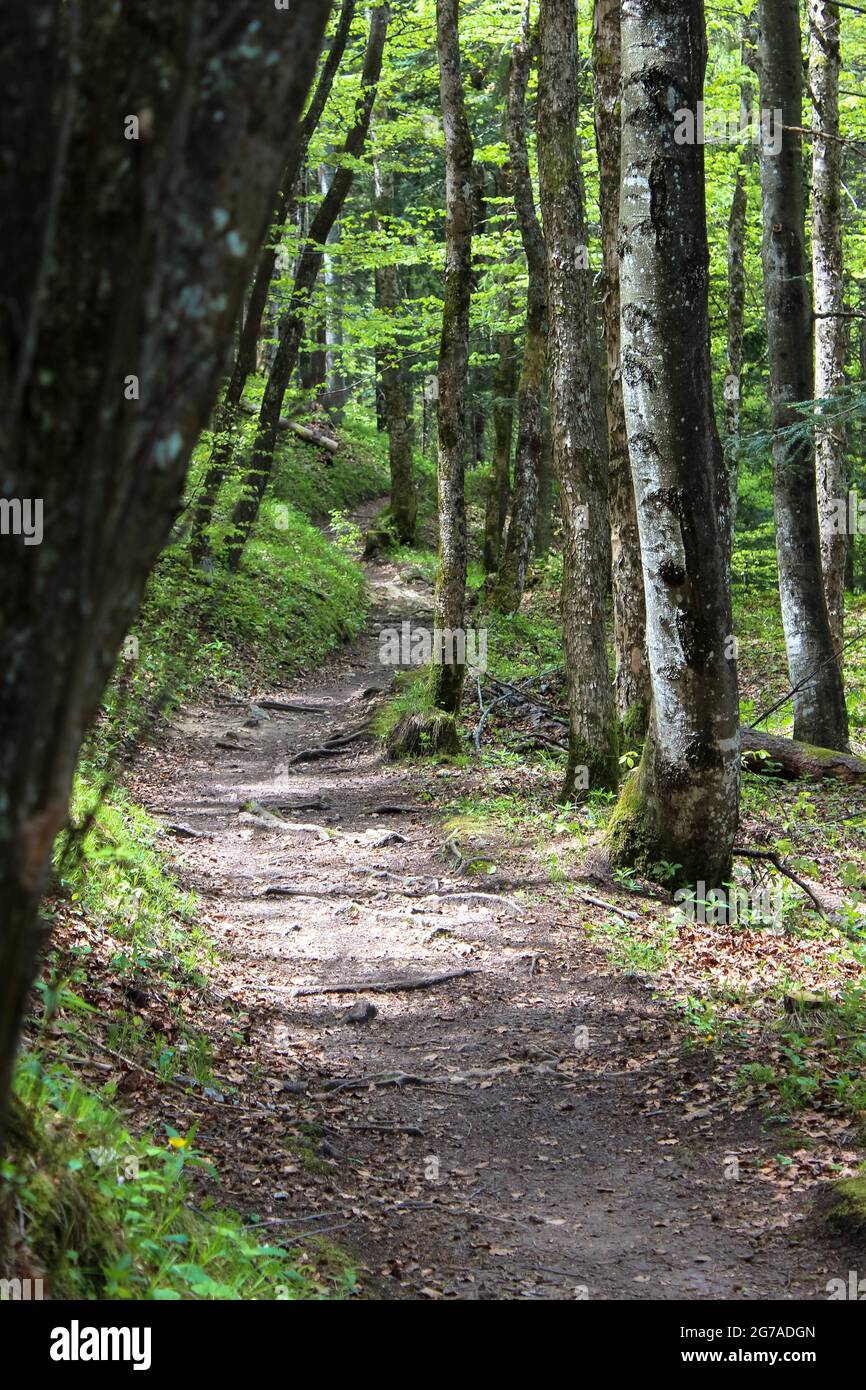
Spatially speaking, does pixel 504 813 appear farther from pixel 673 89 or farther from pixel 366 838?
pixel 673 89

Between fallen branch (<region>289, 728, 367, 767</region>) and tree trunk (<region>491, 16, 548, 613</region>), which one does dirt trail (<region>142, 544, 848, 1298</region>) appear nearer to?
fallen branch (<region>289, 728, 367, 767</region>)

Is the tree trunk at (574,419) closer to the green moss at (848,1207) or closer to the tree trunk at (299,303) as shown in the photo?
the green moss at (848,1207)

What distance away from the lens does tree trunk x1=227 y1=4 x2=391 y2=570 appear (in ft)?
59.2

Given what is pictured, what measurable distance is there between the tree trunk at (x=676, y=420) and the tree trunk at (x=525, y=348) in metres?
9.71

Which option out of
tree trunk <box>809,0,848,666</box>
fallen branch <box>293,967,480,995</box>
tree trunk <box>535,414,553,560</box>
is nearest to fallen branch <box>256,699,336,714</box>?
tree trunk <box>809,0,848,666</box>

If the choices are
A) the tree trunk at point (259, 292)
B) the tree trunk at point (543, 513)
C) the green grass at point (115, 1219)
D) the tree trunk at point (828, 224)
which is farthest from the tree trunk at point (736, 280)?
the green grass at point (115, 1219)

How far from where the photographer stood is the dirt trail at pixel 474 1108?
13.8ft

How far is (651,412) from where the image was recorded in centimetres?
759

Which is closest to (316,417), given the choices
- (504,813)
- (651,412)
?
(504,813)

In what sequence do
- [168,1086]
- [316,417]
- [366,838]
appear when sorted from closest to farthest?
1. [168,1086]
2. [366,838]
3. [316,417]

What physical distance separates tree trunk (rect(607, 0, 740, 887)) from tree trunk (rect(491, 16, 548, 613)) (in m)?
9.71

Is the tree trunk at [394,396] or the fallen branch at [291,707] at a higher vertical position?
the tree trunk at [394,396]

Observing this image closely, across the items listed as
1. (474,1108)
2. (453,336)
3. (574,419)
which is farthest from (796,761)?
(474,1108)

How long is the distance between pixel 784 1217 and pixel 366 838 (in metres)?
6.27
